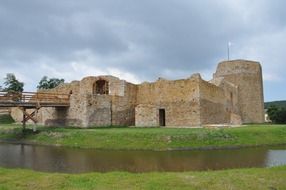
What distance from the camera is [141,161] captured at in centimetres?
1487

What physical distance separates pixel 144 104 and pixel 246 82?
56.7 feet

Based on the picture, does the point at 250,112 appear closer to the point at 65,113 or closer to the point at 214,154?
the point at 65,113

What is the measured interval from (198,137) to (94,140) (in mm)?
6474

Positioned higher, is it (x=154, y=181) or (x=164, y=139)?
(x=164, y=139)

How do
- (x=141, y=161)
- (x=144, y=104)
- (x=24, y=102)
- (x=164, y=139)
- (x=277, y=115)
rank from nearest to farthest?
(x=141, y=161) → (x=164, y=139) → (x=24, y=102) → (x=144, y=104) → (x=277, y=115)

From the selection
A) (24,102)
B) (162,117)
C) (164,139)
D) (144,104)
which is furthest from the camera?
(162,117)

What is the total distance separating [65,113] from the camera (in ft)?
101

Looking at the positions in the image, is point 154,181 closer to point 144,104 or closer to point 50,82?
point 144,104

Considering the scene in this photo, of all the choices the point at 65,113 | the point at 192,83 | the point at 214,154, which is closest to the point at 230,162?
the point at 214,154

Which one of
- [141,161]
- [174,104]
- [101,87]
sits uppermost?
[101,87]

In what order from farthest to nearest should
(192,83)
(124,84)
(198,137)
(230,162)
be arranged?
(124,84), (192,83), (198,137), (230,162)

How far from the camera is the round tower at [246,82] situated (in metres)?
42.9

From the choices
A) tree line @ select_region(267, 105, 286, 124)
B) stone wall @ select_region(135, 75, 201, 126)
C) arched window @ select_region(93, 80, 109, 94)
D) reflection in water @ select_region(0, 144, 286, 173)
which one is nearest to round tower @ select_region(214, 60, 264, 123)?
tree line @ select_region(267, 105, 286, 124)

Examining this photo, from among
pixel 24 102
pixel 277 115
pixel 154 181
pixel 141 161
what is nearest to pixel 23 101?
pixel 24 102
